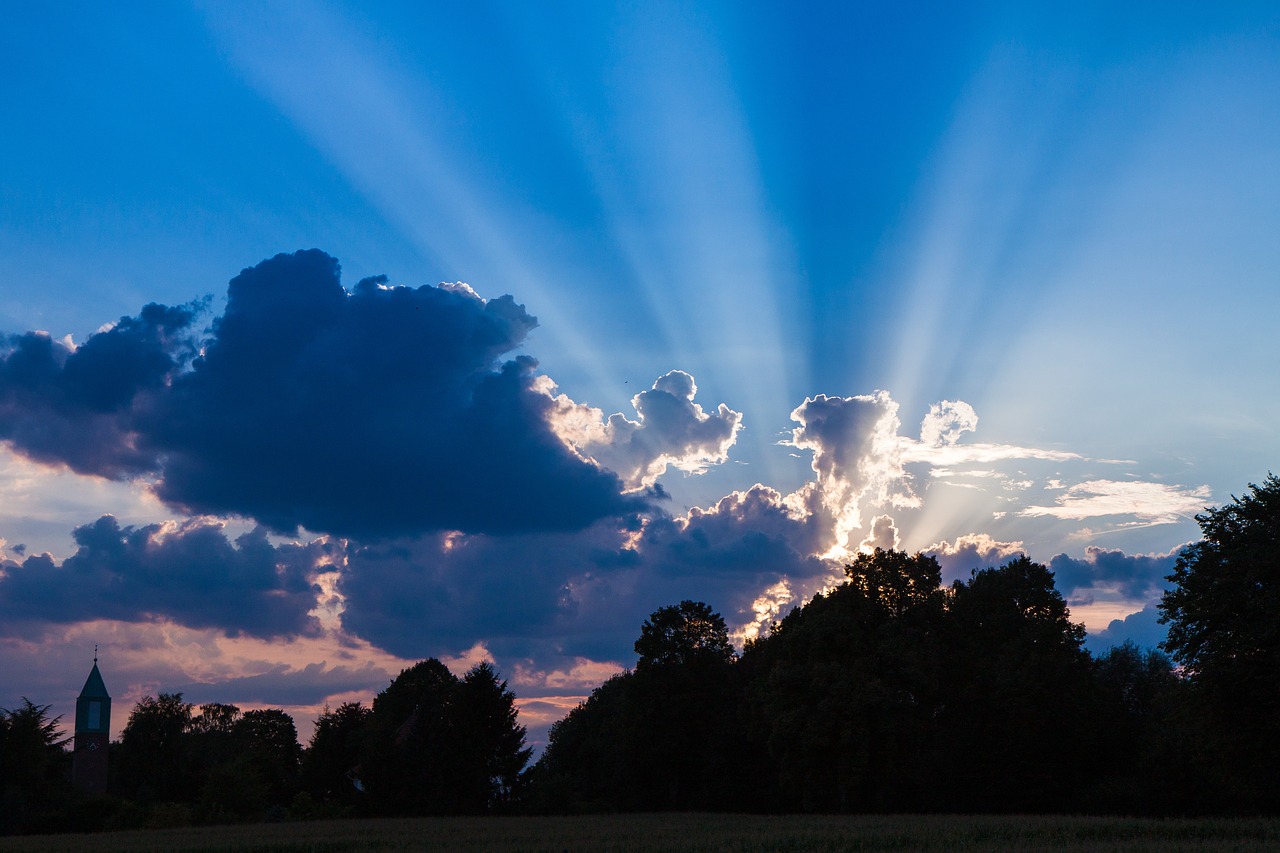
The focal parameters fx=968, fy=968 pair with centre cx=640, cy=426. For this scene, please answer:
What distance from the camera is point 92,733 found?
135125 mm

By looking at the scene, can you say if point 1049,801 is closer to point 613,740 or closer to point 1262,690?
point 1262,690

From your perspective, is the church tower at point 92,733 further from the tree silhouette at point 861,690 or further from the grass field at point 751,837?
the tree silhouette at point 861,690

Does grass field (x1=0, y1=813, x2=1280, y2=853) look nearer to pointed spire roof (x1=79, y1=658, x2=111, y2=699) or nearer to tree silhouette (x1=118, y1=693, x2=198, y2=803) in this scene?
tree silhouette (x1=118, y1=693, x2=198, y2=803)

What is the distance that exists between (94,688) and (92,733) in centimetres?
730

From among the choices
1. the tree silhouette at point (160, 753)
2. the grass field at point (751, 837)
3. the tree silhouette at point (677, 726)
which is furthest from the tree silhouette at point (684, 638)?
the tree silhouette at point (160, 753)

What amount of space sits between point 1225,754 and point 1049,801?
26.1m

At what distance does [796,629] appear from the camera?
64438mm

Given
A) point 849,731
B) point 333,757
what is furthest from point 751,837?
point 333,757

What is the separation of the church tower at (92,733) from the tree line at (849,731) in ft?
198

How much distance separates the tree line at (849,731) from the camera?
59.7 metres

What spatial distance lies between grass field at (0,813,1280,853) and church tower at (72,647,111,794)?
96346mm

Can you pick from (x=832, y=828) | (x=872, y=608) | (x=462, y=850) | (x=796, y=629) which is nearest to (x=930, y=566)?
(x=872, y=608)


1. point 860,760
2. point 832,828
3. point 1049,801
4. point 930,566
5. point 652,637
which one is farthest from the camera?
point 652,637

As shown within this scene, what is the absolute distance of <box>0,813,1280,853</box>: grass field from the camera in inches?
1401
